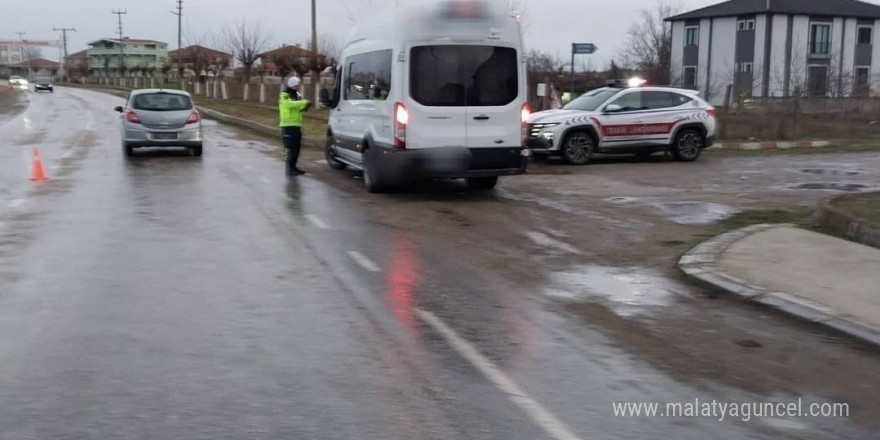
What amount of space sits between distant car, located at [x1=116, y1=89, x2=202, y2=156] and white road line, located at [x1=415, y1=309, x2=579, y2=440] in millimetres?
14037

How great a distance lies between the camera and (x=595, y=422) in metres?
4.75

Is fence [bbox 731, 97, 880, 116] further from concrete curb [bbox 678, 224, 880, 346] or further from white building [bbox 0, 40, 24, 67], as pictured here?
white building [bbox 0, 40, 24, 67]

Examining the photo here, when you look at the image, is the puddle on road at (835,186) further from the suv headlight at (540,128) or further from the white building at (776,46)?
the white building at (776,46)

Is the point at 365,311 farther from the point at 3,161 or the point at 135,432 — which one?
the point at 3,161

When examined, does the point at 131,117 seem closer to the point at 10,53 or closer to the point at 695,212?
the point at 695,212

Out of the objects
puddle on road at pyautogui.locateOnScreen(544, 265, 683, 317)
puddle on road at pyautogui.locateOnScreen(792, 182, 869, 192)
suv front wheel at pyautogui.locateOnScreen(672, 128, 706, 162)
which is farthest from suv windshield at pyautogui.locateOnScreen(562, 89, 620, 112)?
puddle on road at pyautogui.locateOnScreen(544, 265, 683, 317)

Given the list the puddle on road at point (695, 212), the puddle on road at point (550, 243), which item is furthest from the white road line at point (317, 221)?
the puddle on road at point (695, 212)

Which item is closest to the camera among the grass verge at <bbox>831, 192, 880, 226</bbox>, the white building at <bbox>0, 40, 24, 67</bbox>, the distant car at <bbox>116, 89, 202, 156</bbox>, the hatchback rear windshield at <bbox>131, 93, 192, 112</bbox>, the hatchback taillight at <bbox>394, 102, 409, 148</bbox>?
the grass verge at <bbox>831, 192, 880, 226</bbox>

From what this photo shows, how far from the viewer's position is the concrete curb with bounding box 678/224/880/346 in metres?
6.48

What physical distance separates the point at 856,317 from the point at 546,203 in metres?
6.87

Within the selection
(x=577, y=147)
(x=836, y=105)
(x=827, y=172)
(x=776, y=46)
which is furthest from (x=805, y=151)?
(x=776, y=46)

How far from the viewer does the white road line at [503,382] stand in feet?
15.3

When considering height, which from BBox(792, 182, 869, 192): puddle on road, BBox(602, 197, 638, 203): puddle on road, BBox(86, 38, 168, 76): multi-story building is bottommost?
BBox(602, 197, 638, 203): puddle on road

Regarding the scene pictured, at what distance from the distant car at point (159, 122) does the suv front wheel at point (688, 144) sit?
10.4 m
